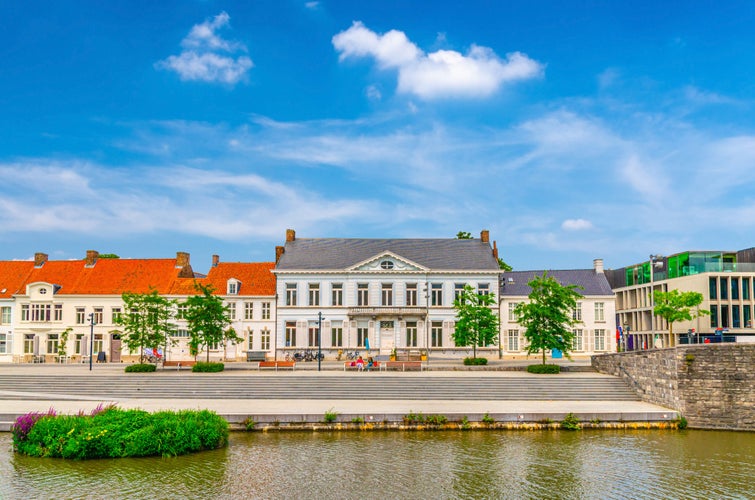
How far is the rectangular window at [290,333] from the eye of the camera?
52.7 metres

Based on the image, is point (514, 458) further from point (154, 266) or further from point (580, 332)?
point (154, 266)

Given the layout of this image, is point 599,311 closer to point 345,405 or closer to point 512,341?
point 512,341

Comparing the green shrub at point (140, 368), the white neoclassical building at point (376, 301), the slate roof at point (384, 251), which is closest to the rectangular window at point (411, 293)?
the white neoclassical building at point (376, 301)

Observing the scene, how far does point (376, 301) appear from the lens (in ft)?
173

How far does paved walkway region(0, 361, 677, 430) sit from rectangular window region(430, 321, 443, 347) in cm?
1464

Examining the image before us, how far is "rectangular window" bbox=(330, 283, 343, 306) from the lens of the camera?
174 feet

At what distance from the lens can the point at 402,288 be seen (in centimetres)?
5278

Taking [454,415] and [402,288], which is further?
[402,288]

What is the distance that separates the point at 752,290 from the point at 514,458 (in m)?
45.8

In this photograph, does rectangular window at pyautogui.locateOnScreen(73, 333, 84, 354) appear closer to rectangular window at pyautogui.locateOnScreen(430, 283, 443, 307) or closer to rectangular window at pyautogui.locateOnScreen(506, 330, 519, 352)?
rectangular window at pyautogui.locateOnScreen(430, 283, 443, 307)

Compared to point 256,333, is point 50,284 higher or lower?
higher

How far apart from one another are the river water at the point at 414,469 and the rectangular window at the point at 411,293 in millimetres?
27803

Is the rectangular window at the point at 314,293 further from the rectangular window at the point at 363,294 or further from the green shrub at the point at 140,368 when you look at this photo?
the green shrub at the point at 140,368

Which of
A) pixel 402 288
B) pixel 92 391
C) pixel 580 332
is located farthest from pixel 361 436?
pixel 580 332
